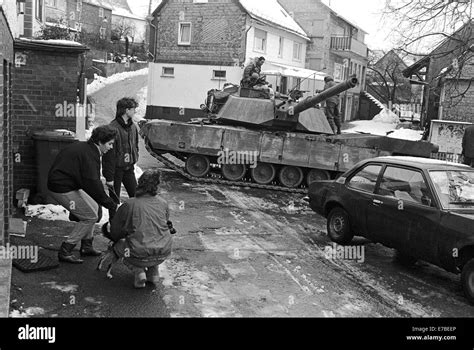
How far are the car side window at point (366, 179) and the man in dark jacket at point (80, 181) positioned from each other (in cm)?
336

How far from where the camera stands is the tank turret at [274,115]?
13656 millimetres

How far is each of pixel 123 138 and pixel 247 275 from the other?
8.05ft

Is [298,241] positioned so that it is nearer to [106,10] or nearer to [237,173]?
[237,173]

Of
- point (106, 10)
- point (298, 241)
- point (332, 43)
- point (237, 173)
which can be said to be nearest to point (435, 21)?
point (237, 173)

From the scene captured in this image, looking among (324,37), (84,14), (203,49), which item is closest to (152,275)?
(203,49)

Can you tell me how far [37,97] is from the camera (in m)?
8.88

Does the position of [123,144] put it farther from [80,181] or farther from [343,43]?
[343,43]

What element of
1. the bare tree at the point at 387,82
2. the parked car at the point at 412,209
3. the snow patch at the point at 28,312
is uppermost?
the bare tree at the point at 387,82

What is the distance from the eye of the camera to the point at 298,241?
26.7 feet

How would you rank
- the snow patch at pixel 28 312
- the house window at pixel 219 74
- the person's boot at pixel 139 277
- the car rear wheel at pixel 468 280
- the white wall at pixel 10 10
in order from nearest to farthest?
the snow patch at pixel 28 312 < the person's boot at pixel 139 277 < the white wall at pixel 10 10 < the car rear wheel at pixel 468 280 < the house window at pixel 219 74

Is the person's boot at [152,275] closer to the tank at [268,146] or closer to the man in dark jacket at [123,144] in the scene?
the man in dark jacket at [123,144]

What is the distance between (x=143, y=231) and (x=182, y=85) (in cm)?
2548

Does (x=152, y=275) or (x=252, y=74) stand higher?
(x=252, y=74)

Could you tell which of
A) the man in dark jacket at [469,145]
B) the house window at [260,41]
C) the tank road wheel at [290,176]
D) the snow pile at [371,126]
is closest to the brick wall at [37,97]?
the tank road wheel at [290,176]
